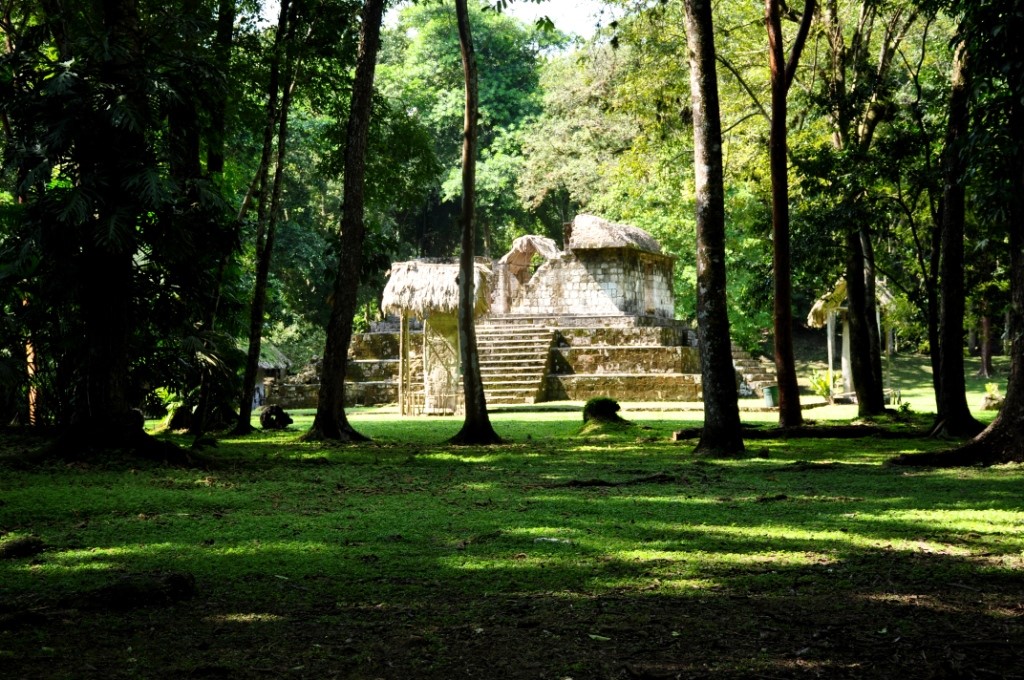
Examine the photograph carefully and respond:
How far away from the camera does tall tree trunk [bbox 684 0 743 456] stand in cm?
1020

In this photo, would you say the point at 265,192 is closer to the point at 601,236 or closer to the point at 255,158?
the point at 255,158

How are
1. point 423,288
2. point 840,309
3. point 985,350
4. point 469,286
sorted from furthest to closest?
point 985,350 → point 840,309 → point 423,288 → point 469,286

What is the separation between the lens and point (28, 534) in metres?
5.54

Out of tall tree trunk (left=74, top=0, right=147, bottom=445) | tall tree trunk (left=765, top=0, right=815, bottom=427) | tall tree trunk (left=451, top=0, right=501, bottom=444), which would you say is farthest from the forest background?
tall tree trunk (left=765, top=0, right=815, bottom=427)

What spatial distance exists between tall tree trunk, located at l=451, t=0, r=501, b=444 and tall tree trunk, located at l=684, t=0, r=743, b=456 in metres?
3.03

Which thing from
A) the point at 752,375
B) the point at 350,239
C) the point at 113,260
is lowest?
the point at 752,375

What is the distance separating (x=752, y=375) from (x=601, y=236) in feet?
18.6

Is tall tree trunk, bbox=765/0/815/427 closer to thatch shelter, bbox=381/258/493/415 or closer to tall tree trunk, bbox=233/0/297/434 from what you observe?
tall tree trunk, bbox=233/0/297/434

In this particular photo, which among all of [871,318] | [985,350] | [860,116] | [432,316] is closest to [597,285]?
[432,316]

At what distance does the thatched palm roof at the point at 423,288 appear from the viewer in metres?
18.1

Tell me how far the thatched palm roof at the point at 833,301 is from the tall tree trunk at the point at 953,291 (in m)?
13.7

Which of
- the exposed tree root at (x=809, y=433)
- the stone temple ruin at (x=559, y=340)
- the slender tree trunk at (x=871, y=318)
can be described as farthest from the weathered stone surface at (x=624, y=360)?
the exposed tree root at (x=809, y=433)

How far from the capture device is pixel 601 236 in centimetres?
2739

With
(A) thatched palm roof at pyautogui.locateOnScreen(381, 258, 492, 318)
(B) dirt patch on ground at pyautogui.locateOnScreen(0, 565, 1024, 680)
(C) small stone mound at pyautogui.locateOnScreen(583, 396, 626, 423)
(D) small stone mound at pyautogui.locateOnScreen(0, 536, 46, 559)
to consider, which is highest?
(A) thatched palm roof at pyautogui.locateOnScreen(381, 258, 492, 318)
